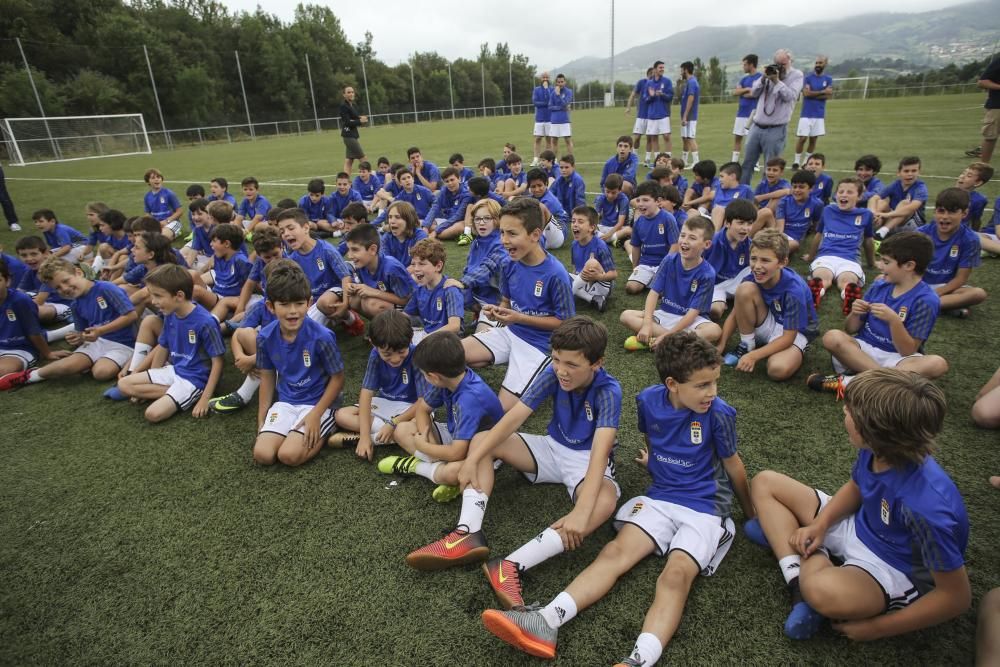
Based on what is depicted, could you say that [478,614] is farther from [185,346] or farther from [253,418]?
[185,346]

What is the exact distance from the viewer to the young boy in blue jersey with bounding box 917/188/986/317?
4480 mm

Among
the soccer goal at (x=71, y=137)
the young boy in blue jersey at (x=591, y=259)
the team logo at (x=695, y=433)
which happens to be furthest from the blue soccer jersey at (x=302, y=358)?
the soccer goal at (x=71, y=137)

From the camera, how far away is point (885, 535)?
81.5 inches

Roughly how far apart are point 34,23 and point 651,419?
5452 centimetres

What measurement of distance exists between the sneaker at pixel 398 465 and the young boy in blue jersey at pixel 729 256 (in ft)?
11.1

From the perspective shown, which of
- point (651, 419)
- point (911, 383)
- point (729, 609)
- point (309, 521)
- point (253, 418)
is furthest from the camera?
point (253, 418)

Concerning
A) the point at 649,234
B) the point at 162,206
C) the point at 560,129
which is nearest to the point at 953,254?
the point at 649,234

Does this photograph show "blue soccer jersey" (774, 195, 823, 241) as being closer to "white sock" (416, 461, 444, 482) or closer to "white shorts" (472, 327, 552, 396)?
"white shorts" (472, 327, 552, 396)

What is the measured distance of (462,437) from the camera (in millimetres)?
2932

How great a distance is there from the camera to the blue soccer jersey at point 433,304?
4.38 meters

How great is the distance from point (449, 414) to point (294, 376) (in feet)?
3.96

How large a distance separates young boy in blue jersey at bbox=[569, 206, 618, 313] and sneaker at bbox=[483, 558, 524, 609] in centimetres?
341

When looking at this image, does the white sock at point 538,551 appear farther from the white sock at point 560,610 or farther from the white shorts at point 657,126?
the white shorts at point 657,126

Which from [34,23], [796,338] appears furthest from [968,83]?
[34,23]
